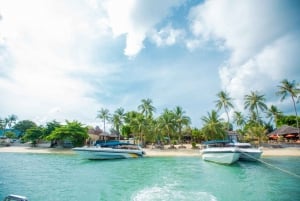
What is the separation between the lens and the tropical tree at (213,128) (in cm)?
4597

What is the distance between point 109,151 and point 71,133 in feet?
59.2

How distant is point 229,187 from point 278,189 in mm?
2583

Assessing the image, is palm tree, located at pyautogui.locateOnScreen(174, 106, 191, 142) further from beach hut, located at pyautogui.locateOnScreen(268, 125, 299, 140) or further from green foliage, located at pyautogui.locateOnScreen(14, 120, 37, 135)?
green foliage, located at pyautogui.locateOnScreen(14, 120, 37, 135)

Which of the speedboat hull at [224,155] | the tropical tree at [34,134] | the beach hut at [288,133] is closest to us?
the speedboat hull at [224,155]

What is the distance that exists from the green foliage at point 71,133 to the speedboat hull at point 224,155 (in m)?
28.9

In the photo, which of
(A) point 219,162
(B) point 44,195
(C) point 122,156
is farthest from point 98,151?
(B) point 44,195

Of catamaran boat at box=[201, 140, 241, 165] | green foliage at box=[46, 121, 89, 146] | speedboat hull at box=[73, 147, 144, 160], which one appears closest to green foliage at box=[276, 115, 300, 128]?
catamaran boat at box=[201, 140, 241, 165]

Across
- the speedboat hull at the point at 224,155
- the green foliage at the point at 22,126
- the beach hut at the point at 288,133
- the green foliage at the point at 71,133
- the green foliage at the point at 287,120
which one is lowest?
the speedboat hull at the point at 224,155

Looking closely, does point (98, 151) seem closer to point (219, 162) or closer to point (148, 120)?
point (219, 162)

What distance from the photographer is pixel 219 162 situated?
24062 mm

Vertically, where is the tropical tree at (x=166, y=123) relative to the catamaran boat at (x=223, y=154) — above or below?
above

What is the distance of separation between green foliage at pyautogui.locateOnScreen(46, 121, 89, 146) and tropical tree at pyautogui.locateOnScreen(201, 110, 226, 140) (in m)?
25.7

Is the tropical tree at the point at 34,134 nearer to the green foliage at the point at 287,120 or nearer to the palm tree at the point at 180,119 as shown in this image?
the palm tree at the point at 180,119

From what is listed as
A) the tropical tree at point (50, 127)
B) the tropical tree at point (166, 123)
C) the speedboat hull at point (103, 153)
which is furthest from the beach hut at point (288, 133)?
the tropical tree at point (50, 127)
